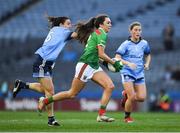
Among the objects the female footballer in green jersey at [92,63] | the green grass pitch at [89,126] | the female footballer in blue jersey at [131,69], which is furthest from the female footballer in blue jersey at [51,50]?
the female footballer in blue jersey at [131,69]

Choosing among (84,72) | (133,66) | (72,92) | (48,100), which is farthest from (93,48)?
(48,100)

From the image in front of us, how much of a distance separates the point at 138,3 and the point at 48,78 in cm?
2490

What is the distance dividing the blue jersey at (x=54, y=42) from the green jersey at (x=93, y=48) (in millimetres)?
490

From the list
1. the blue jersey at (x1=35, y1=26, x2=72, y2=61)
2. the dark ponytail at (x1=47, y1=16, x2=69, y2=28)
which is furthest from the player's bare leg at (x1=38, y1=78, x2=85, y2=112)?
the dark ponytail at (x1=47, y1=16, x2=69, y2=28)

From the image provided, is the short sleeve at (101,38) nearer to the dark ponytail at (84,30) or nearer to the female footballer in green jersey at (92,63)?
the female footballer in green jersey at (92,63)

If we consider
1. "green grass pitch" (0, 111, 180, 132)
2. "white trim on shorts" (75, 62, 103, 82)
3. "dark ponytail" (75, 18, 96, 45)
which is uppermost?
"dark ponytail" (75, 18, 96, 45)

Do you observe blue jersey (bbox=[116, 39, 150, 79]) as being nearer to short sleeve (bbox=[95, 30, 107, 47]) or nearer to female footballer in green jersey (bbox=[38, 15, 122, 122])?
female footballer in green jersey (bbox=[38, 15, 122, 122])

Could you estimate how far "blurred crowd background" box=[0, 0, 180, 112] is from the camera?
3272cm

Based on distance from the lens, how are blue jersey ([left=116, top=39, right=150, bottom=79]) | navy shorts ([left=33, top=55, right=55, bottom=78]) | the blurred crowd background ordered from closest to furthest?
navy shorts ([left=33, top=55, right=55, bottom=78]) < blue jersey ([left=116, top=39, right=150, bottom=79]) < the blurred crowd background

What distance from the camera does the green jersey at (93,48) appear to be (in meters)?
15.3

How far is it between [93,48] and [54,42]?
2.71 feet

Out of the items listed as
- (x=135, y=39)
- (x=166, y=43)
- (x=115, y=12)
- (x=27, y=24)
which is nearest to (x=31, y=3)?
(x=27, y=24)

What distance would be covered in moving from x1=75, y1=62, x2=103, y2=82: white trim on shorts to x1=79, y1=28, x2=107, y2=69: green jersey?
82mm

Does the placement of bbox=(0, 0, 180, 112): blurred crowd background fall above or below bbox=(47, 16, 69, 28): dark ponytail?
above
